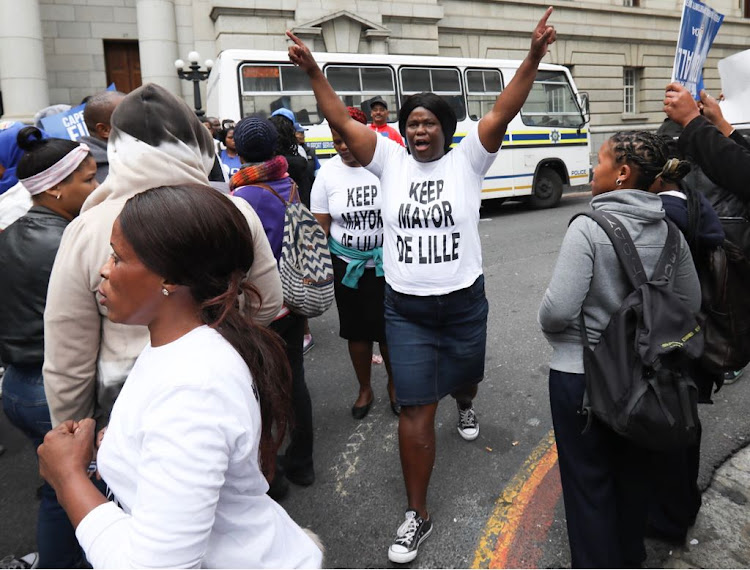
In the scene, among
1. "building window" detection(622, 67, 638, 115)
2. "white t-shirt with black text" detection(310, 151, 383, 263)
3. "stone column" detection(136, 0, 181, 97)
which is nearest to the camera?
"white t-shirt with black text" detection(310, 151, 383, 263)

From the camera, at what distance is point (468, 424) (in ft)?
11.1

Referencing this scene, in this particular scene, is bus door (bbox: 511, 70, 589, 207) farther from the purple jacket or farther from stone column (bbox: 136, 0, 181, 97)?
the purple jacket

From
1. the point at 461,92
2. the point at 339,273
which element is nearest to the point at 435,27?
the point at 461,92

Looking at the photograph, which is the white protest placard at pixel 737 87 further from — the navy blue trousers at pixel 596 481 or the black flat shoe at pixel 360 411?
the black flat shoe at pixel 360 411

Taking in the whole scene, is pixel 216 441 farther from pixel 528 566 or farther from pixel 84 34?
pixel 84 34

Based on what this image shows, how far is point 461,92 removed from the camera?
1102cm

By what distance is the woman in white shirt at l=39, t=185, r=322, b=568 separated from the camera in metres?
0.99

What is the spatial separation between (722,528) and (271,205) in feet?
8.13

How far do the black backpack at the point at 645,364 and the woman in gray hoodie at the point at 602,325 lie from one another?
83mm

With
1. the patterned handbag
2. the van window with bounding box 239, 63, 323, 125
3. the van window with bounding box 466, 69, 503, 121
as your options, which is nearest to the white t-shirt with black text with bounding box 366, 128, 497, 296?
the patterned handbag

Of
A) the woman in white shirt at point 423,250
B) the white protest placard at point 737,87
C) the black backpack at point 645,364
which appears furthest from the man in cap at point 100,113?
the white protest placard at point 737,87

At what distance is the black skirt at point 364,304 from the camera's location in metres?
3.55

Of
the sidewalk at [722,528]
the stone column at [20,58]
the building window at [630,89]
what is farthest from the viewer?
the building window at [630,89]

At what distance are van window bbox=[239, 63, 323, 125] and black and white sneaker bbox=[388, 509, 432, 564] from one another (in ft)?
25.5
